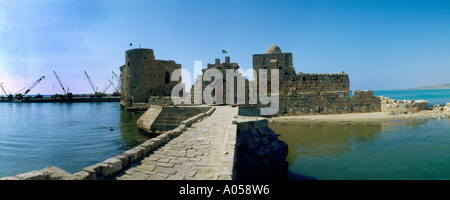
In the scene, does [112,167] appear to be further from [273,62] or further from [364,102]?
[364,102]

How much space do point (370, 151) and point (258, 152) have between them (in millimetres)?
5041

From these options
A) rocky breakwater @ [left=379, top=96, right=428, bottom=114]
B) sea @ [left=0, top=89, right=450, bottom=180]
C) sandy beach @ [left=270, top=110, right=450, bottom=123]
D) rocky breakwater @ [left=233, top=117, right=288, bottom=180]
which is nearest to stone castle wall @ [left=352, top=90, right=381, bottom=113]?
rocky breakwater @ [left=379, top=96, right=428, bottom=114]

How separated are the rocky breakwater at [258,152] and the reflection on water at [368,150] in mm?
584

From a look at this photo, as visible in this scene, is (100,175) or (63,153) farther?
(63,153)

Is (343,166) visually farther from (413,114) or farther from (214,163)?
(413,114)

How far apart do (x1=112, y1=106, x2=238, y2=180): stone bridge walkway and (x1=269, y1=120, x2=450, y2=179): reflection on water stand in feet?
10.9

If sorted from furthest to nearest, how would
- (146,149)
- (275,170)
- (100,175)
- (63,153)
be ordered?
(63,153), (275,170), (146,149), (100,175)

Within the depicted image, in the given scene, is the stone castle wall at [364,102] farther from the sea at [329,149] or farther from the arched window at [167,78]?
the arched window at [167,78]

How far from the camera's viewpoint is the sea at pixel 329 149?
786 centimetres

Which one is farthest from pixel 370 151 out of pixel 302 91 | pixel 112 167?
pixel 302 91

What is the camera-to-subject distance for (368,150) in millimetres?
9844

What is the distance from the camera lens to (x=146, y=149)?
593 centimetres

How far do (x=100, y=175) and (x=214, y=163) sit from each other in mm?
2157
